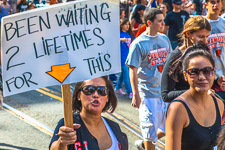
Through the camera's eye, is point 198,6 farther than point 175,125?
Yes

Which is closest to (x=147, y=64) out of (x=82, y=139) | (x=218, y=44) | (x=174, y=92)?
(x=218, y=44)

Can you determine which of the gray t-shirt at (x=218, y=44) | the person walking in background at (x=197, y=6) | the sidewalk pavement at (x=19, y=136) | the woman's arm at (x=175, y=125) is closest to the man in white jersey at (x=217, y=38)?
the gray t-shirt at (x=218, y=44)

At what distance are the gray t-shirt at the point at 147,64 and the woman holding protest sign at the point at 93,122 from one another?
1.83m

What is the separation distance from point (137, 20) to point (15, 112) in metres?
4.73

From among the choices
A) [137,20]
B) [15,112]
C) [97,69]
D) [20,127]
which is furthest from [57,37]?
[137,20]

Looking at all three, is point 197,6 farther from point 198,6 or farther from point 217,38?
point 217,38

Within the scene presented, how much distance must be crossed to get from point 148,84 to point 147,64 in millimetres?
279

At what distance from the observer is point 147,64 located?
464 cm

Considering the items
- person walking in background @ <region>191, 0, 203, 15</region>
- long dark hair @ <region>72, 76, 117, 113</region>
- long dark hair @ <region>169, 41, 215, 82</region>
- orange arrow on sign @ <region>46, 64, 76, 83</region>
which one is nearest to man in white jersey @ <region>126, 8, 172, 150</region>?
long dark hair @ <region>169, 41, 215, 82</region>

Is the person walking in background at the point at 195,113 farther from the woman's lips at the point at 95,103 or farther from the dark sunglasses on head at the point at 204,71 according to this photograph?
the woman's lips at the point at 95,103

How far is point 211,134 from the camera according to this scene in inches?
105

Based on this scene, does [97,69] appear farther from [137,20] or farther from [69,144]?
[137,20]

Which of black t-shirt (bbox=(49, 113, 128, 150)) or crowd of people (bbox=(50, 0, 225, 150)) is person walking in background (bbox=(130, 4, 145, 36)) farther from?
black t-shirt (bbox=(49, 113, 128, 150))

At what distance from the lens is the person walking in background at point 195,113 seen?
2596 mm
